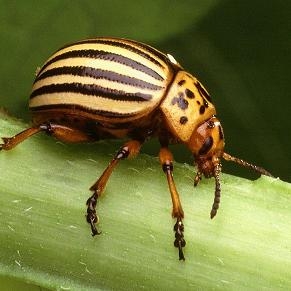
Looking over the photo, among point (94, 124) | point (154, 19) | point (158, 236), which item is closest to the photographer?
point (158, 236)

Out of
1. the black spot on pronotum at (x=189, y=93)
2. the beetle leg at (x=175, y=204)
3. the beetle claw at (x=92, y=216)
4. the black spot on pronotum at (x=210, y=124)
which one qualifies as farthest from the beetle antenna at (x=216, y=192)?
the beetle claw at (x=92, y=216)

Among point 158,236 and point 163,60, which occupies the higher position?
point 163,60

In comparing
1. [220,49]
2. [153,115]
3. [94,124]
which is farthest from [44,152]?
[220,49]

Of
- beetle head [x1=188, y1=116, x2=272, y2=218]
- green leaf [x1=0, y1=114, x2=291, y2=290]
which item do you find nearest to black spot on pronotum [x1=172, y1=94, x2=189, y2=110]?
beetle head [x1=188, y1=116, x2=272, y2=218]

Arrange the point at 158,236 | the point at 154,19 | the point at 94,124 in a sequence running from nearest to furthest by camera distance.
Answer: the point at 158,236 → the point at 94,124 → the point at 154,19

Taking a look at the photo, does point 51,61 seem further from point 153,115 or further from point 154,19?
point 154,19

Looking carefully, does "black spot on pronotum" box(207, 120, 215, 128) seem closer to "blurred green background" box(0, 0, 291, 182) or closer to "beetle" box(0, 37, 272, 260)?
"beetle" box(0, 37, 272, 260)

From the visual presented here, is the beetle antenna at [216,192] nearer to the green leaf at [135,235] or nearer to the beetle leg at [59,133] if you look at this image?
the green leaf at [135,235]

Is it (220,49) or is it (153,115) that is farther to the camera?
(220,49)
